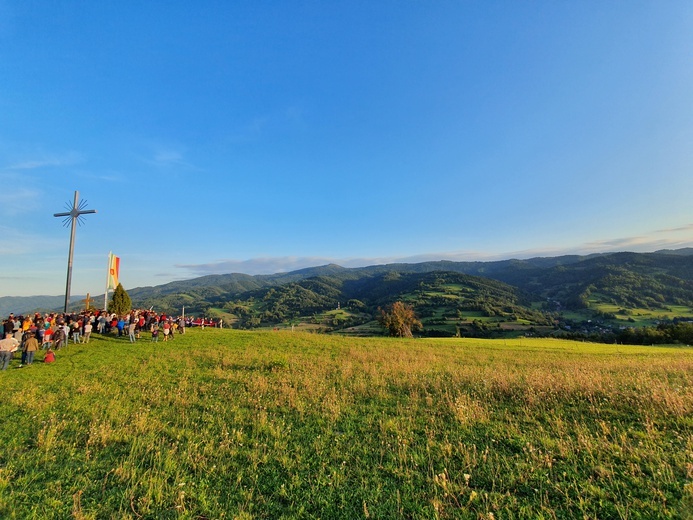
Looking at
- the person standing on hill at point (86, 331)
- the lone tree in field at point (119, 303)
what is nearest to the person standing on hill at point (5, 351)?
the person standing on hill at point (86, 331)

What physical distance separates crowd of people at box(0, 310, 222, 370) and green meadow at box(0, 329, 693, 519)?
17.6 ft

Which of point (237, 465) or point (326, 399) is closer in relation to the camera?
point (237, 465)

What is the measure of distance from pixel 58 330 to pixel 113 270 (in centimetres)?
1598

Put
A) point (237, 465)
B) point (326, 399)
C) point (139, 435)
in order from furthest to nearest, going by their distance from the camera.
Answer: point (326, 399)
point (139, 435)
point (237, 465)

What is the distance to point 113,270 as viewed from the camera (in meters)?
34.5

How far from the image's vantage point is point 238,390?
38.6ft

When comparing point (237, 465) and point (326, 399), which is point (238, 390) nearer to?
point (326, 399)

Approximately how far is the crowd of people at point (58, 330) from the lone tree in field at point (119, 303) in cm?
907

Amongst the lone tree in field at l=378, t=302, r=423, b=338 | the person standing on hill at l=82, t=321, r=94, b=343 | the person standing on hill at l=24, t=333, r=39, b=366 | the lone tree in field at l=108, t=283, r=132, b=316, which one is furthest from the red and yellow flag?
the lone tree in field at l=378, t=302, r=423, b=338

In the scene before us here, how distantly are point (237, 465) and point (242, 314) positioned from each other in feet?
587

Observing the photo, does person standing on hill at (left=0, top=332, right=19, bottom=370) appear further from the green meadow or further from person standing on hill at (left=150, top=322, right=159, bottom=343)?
person standing on hill at (left=150, top=322, right=159, bottom=343)

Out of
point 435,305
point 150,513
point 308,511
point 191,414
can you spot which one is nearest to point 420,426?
point 308,511

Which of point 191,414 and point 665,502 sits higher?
point 665,502

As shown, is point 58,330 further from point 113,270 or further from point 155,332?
point 113,270
